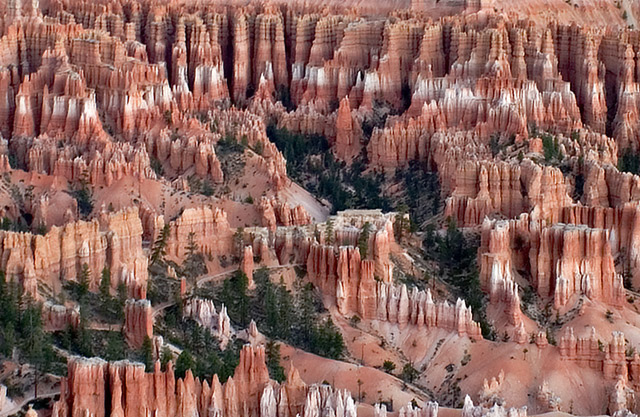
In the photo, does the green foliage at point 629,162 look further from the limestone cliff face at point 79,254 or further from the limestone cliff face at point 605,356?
the limestone cliff face at point 79,254

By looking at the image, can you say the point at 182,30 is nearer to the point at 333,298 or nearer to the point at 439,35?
the point at 439,35

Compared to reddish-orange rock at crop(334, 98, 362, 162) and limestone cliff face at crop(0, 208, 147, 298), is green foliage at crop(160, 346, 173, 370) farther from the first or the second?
reddish-orange rock at crop(334, 98, 362, 162)

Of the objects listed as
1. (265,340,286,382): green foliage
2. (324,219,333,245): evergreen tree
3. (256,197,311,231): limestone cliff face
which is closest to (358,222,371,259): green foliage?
(324,219,333,245): evergreen tree

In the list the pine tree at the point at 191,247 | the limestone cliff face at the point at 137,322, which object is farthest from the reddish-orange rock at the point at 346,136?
the limestone cliff face at the point at 137,322

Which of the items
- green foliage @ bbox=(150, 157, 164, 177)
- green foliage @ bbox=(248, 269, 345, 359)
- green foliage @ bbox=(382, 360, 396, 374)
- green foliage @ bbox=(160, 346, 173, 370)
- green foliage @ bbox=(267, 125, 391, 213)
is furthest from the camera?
green foliage @ bbox=(267, 125, 391, 213)

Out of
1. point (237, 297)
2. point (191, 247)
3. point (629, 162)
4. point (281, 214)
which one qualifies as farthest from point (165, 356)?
point (629, 162)

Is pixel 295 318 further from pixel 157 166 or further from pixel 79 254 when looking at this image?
pixel 157 166

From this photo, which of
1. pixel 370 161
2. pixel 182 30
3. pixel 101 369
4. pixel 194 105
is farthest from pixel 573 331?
pixel 182 30
